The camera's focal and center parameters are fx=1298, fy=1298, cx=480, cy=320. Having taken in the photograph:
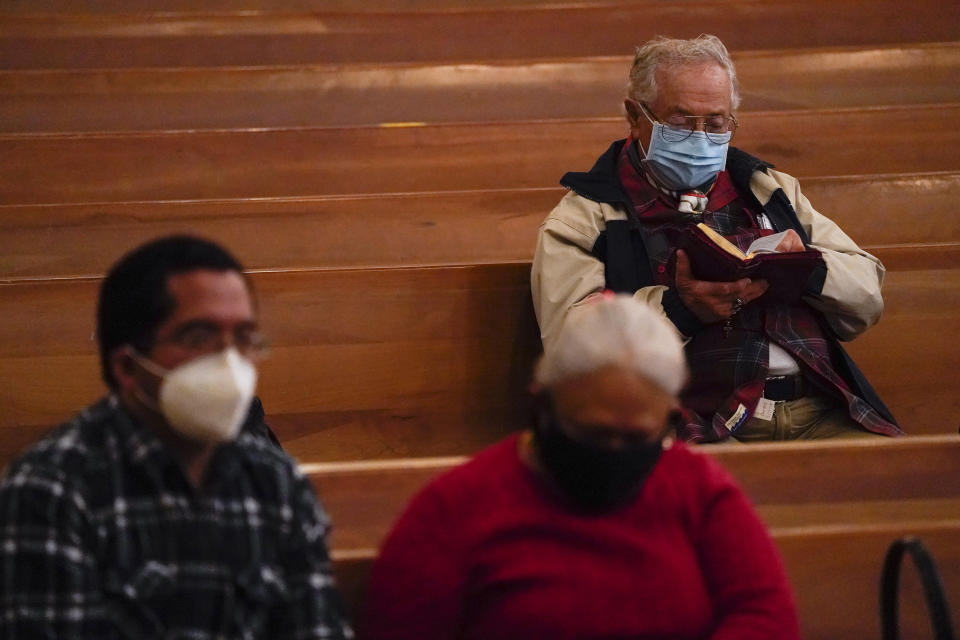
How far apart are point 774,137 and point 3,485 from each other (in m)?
1.80

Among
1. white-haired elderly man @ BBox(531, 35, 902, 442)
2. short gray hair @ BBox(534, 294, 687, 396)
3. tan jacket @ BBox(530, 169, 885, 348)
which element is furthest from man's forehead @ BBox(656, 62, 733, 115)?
short gray hair @ BBox(534, 294, 687, 396)

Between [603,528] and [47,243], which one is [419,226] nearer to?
[47,243]

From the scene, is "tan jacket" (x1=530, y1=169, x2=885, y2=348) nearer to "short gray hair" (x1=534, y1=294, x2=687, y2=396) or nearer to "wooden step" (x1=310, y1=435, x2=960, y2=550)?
"wooden step" (x1=310, y1=435, x2=960, y2=550)

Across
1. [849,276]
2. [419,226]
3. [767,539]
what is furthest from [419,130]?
[767,539]

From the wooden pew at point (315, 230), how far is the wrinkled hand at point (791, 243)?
0.32m

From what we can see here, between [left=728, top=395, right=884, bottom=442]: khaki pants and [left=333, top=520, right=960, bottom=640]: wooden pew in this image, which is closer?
[left=333, top=520, right=960, bottom=640]: wooden pew

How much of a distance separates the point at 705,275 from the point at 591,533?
2.18 ft

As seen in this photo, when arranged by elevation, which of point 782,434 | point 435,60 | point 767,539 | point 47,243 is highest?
point 435,60

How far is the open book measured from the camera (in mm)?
1612

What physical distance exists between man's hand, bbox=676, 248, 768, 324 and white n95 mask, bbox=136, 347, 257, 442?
81 centimetres

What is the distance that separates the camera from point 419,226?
83.2 inches

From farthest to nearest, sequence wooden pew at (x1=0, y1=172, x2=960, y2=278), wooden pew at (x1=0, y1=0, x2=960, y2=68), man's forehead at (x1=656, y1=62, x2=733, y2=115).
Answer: wooden pew at (x1=0, y1=0, x2=960, y2=68) → wooden pew at (x1=0, y1=172, x2=960, y2=278) → man's forehead at (x1=656, y1=62, x2=733, y2=115)

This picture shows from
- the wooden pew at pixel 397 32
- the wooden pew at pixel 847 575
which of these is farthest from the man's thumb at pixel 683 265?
the wooden pew at pixel 397 32

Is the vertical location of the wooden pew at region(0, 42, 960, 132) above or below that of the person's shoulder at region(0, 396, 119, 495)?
above
